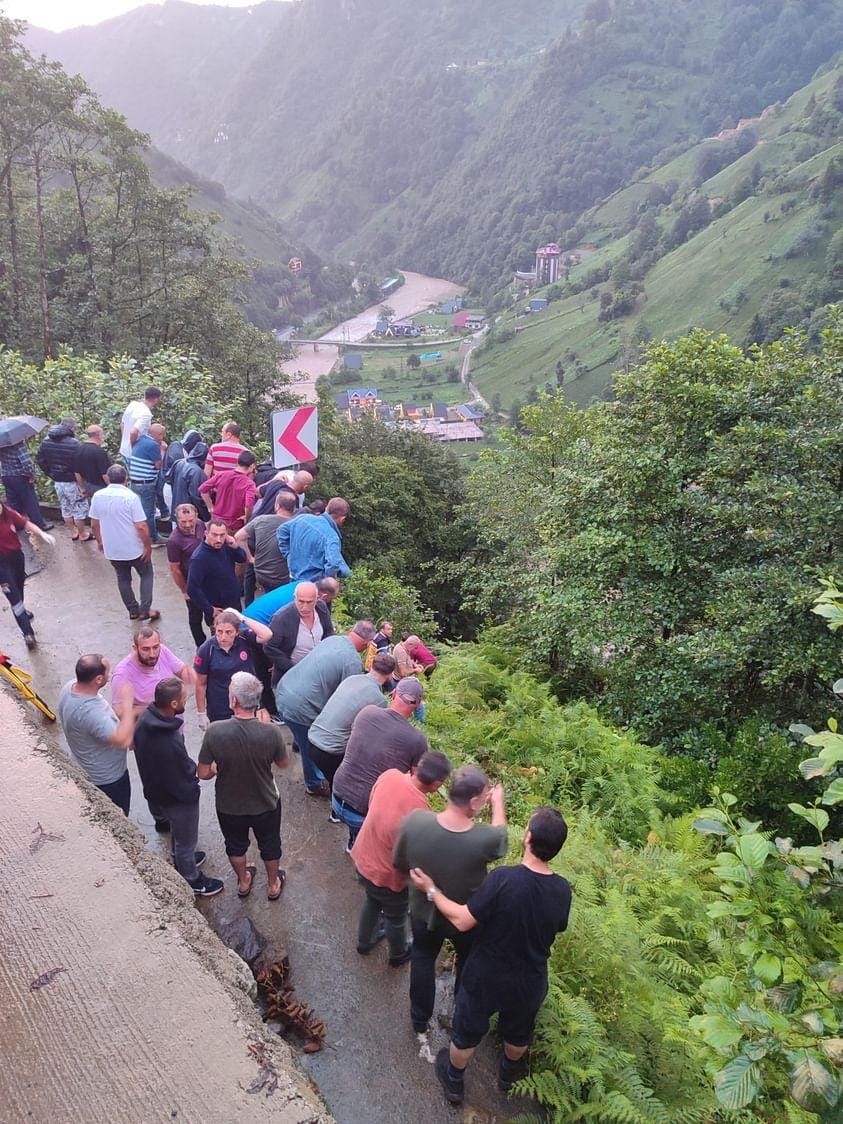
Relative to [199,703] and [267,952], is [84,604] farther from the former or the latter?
[267,952]

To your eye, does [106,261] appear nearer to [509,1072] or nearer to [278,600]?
[278,600]

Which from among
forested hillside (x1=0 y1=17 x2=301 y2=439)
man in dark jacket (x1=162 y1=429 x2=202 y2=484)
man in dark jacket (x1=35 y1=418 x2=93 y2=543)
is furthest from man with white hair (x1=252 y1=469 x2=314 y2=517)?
forested hillside (x1=0 y1=17 x2=301 y2=439)

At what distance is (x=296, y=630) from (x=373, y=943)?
2436mm

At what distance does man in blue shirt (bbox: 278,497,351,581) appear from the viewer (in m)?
6.96

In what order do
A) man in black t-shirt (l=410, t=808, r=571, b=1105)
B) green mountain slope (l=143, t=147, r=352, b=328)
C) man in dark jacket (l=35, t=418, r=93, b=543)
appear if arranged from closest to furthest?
man in black t-shirt (l=410, t=808, r=571, b=1105) < man in dark jacket (l=35, t=418, r=93, b=543) < green mountain slope (l=143, t=147, r=352, b=328)

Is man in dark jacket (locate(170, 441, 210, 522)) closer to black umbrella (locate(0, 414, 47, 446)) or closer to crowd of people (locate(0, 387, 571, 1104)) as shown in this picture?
crowd of people (locate(0, 387, 571, 1104))

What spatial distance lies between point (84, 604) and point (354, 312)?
190 m

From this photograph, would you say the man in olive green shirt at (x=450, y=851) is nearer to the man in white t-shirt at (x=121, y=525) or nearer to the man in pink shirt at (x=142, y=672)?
the man in pink shirt at (x=142, y=672)

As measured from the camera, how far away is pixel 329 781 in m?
5.74

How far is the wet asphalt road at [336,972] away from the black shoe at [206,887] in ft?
0.16

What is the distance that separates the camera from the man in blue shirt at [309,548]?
6.96 meters

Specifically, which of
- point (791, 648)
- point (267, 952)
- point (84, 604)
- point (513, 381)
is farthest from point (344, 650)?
point (513, 381)

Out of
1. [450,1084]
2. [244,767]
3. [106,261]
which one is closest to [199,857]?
[244,767]

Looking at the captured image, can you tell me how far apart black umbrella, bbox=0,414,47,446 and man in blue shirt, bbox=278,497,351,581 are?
12.4 feet
